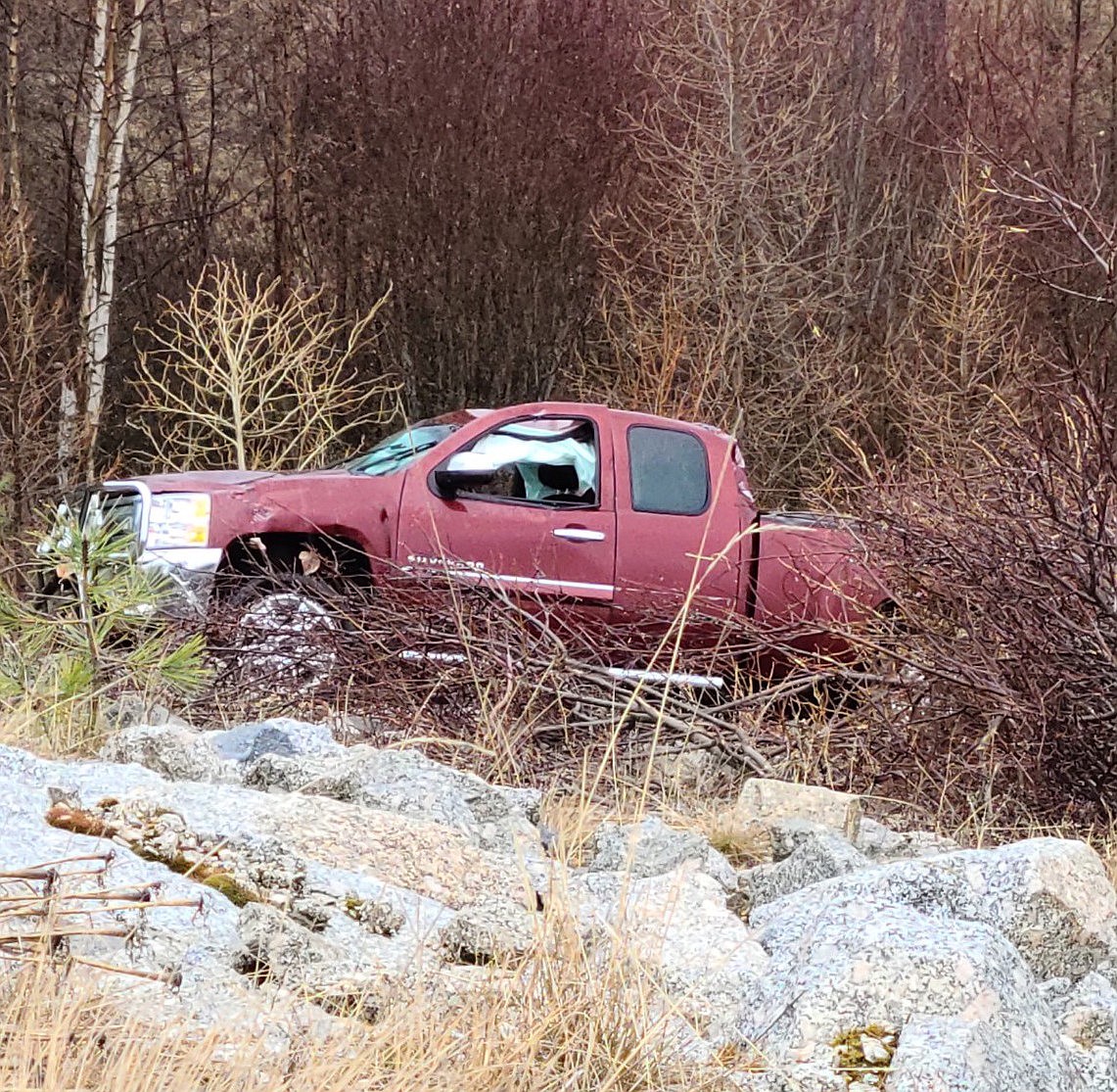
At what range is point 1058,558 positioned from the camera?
554 centimetres

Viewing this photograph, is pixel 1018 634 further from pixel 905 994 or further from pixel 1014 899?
pixel 905 994

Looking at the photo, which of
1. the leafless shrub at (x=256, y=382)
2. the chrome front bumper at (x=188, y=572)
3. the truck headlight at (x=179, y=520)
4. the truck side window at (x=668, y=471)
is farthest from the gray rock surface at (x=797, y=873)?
the leafless shrub at (x=256, y=382)

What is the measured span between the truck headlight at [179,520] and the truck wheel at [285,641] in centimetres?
76

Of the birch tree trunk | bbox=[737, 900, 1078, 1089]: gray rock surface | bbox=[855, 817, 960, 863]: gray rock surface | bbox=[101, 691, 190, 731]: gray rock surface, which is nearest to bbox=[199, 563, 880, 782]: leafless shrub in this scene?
bbox=[101, 691, 190, 731]: gray rock surface

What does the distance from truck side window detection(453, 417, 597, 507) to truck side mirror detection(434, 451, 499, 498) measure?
0.67ft

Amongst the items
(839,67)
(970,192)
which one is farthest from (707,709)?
(839,67)

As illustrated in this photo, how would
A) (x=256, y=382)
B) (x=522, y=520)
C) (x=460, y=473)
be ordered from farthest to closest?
(x=256, y=382)
(x=522, y=520)
(x=460, y=473)

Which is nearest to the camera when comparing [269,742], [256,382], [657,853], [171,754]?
[657,853]

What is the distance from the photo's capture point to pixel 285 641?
693 cm

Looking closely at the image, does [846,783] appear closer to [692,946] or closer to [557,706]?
[557,706]

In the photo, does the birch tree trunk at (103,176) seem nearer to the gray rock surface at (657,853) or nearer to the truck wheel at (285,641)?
the truck wheel at (285,641)

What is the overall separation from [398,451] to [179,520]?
1.48 m

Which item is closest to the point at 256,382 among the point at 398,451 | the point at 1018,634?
the point at 398,451

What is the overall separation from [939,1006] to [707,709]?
3.67m
